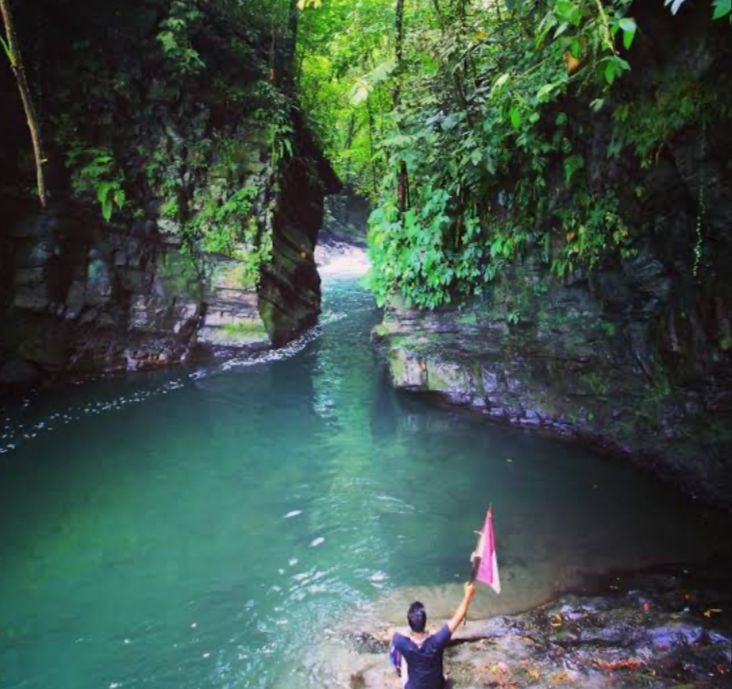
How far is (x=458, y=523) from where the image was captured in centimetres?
715

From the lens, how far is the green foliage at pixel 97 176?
40.7 ft

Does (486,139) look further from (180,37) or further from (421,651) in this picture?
(180,37)

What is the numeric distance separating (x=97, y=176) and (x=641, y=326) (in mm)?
11516

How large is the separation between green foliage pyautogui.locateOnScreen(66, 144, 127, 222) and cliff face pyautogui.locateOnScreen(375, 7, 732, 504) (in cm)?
759

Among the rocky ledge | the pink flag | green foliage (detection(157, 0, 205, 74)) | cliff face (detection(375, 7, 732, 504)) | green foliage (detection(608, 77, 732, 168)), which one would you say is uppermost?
green foliage (detection(157, 0, 205, 74))

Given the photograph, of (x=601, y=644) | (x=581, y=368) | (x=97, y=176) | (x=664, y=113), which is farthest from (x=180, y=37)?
(x=601, y=644)

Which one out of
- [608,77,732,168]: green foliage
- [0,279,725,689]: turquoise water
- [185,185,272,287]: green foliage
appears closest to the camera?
[0,279,725,689]: turquoise water

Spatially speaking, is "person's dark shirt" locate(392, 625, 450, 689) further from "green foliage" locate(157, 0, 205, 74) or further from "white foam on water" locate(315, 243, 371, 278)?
"white foam on water" locate(315, 243, 371, 278)

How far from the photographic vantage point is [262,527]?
7.09 meters

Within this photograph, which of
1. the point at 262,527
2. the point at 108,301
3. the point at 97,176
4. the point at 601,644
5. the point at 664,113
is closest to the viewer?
the point at 601,644

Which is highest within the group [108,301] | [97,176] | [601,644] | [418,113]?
[418,113]

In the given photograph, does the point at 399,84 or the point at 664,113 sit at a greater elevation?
the point at 399,84

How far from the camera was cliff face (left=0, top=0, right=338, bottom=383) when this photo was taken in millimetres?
11984

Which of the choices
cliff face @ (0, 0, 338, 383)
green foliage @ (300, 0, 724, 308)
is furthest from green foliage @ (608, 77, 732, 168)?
cliff face @ (0, 0, 338, 383)
